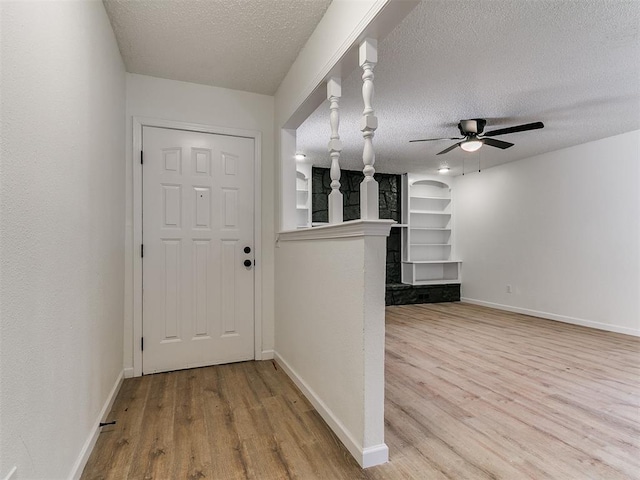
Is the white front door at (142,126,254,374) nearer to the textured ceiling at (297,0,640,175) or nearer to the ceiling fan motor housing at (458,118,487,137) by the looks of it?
the textured ceiling at (297,0,640,175)

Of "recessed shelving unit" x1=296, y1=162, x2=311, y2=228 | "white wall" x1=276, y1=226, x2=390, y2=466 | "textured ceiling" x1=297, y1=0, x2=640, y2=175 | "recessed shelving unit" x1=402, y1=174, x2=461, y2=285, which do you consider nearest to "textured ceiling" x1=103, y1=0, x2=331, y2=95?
"textured ceiling" x1=297, y1=0, x2=640, y2=175

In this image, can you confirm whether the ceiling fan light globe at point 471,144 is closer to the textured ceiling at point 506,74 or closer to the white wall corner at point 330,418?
the textured ceiling at point 506,74

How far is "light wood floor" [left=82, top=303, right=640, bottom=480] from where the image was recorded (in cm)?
156

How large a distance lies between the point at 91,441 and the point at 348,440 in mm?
1255

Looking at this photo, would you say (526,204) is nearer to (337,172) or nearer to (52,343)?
(337,172)

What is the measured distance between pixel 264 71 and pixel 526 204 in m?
4.40

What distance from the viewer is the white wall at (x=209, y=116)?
2646 millimetres

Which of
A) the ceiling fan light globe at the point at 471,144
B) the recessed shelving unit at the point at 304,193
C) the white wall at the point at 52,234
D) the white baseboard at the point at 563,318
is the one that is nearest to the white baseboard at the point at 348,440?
the white wall at the point at 52,234

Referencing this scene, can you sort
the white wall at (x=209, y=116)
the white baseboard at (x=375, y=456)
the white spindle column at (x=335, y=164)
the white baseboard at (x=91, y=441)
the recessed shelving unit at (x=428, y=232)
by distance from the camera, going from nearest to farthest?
the white baseboard at (x=91, y=441), the white baseboard at (x=375, y=456), the white spindle column at (x=335, y=164), the white wall at (x=209, y=116), the recessed shelving unit at (x=428, y=232)

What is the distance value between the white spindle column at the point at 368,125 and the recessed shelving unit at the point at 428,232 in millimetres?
4678

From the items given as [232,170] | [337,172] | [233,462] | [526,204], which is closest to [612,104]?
[526,204]

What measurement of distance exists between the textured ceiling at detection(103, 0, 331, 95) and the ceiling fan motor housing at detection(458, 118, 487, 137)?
6.49 ft

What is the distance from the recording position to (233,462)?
62.6 inches

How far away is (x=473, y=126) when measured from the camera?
354cm
